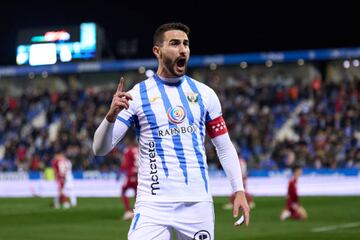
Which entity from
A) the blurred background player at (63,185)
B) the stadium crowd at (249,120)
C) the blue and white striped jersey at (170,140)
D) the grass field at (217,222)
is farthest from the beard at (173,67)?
the stadium crowd at (249,120)

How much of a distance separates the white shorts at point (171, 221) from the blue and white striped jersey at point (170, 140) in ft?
0.20

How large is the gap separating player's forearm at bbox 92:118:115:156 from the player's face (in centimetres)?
67

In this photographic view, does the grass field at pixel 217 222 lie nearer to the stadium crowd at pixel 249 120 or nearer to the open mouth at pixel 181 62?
the stadium crowd at pixel 249 120

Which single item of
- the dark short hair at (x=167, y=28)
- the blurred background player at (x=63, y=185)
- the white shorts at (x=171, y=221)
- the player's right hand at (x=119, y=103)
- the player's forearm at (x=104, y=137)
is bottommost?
the blurred background player at (x=63, y=185)

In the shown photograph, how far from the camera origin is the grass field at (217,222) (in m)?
16.7

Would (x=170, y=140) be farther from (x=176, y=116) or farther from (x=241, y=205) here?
(x=241, y=205)

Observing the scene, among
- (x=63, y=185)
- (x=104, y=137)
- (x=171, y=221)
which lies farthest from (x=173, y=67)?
(x=63, y=185)

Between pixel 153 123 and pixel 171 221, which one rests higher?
pixel 153 123

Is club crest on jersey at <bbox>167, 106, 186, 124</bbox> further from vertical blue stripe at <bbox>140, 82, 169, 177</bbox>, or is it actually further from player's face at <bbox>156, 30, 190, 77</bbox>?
player's face at <bbox>156, 30, 190, 77</bbox>

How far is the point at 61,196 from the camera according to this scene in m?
27.3

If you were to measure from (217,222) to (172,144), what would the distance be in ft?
44.5

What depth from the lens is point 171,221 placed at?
6.20 m

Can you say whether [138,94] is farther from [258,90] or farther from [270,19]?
[270,19]

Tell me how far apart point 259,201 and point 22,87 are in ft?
97.5
